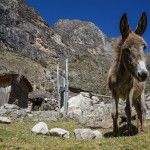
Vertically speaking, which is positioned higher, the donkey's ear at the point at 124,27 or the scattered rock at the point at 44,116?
the donkey's ear at the point at 124,27

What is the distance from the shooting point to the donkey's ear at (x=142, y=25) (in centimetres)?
1087

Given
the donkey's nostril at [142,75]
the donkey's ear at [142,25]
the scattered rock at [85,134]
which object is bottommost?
the scattered rock at [85,134]

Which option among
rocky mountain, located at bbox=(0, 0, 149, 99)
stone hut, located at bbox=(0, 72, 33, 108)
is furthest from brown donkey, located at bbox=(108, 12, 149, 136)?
rocky mountain, located at bbox=(0, 0, 149, 99)

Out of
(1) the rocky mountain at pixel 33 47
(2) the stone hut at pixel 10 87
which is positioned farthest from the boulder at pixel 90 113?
(1) the rocky mountain at pixel 33 47

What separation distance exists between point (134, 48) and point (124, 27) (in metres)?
0.85

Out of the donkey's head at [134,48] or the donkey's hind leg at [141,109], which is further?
the donkey's hind leg at [141,109]

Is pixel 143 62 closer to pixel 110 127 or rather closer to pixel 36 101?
pixel 110 127

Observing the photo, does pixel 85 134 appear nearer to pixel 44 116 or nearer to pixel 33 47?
pixel 44 116

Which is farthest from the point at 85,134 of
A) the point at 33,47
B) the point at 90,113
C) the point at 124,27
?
the point at 33,47

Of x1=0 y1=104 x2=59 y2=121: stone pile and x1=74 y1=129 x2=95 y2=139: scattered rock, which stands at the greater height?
x1=0 y1=104 x2=59 y2=121: stone pile

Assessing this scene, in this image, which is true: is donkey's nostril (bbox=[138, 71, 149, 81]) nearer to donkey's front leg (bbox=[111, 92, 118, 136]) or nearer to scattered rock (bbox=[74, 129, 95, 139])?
donkey's front leg (bbox=[111, 92, 118, 136])

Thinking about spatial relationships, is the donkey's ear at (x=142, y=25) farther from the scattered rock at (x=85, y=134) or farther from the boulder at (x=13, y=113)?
the boulder at (x=13, y=113)

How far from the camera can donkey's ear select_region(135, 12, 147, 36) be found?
10.9 metres

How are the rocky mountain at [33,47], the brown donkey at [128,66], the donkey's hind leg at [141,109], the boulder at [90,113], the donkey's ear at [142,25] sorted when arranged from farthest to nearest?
the rocky mountain at [33,47]
the boulder at [90,113]
the donkey's hind leg at [141,109]
the donkey's ear at [142,25]
the brown donkey at [128,66]
